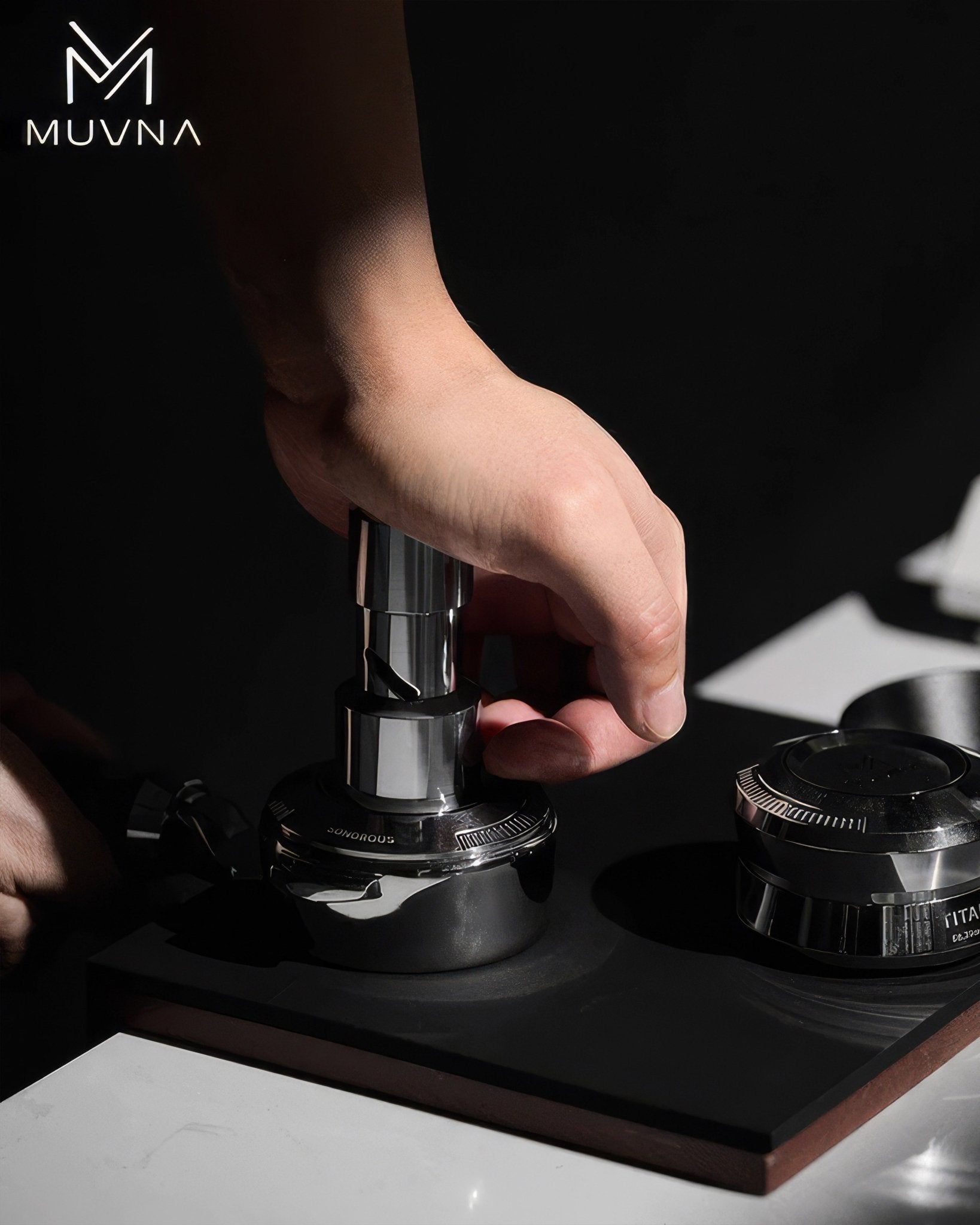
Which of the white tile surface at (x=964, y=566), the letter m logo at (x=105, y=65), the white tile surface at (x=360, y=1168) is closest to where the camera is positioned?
the white tile surface at (x=360, y=1168)

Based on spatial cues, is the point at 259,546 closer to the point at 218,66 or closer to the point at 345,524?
the point at 345,524

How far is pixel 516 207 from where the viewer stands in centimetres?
45

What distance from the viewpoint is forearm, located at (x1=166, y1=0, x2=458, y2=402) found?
1.20ft

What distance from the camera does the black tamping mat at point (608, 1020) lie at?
0.32 meters

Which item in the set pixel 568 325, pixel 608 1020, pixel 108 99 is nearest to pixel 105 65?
pixel 108 99

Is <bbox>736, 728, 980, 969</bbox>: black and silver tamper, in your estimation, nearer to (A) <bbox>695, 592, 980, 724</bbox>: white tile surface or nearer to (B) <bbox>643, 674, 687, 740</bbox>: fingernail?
(B) <bbox>643, 674, 687, 740</bbox>: fingernail

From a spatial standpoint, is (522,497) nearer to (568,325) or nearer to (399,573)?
(399,573)

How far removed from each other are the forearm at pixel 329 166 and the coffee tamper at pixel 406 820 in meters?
0.06

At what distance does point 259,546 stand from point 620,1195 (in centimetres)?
28

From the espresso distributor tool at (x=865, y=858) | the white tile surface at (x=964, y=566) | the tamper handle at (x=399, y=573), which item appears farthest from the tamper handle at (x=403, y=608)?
the white tile surface at (x=964, y=566)

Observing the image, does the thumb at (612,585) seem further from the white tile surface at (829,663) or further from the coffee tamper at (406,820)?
the white tile surface at (829,663)

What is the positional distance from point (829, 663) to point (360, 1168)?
31 cm

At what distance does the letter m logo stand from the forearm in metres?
0.02

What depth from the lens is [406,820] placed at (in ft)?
1.23
